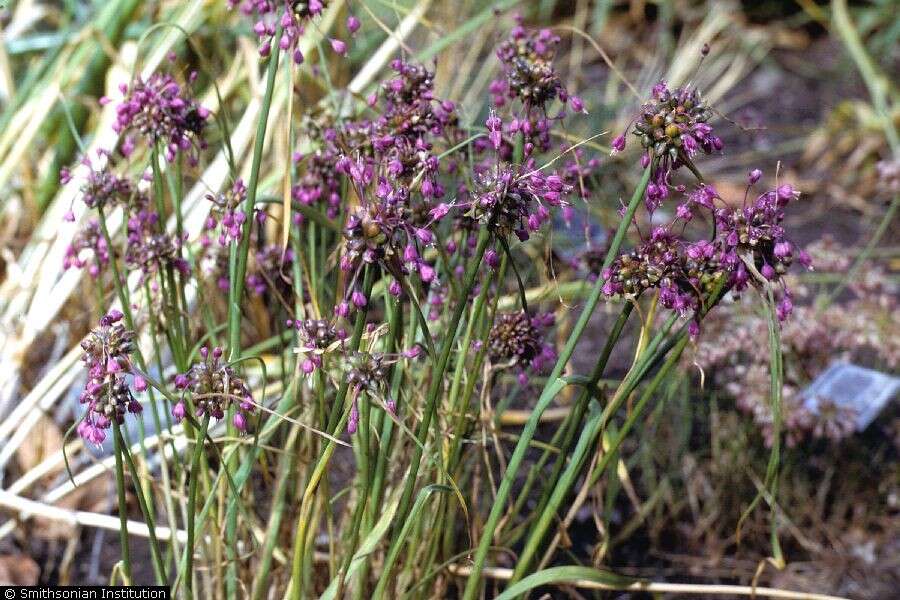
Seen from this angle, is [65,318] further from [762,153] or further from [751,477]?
[762,153]

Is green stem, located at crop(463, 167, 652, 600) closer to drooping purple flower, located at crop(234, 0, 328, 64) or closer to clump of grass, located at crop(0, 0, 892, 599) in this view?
clump of grass, located at crop(0, 0, 892, 599)

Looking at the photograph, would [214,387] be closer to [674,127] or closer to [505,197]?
[505,197]

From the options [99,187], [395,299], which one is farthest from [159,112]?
[395,299]

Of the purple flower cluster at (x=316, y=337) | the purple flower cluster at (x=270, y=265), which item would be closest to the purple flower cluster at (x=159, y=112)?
the purple flower cluster at (x=270, y=265)

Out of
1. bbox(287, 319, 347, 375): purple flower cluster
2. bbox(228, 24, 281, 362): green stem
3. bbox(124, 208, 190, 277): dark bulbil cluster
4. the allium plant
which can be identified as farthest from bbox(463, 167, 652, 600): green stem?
bbox(124, 208, 190, 277): dark bulbil cluster

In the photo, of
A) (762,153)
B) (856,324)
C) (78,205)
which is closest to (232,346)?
(78,205)

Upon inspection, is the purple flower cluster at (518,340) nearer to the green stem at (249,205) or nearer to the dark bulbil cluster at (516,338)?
the dark bulbil cluster at (516,338)

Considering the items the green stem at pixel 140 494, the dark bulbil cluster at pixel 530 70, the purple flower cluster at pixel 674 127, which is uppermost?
the dark bulbil cluster at pixel 530 70

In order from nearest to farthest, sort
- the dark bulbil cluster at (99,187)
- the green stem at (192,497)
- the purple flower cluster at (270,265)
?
the green stem at (192,497) → the dark bulbil cluster at (99,187) → the purple flower cluster at (270,265)
